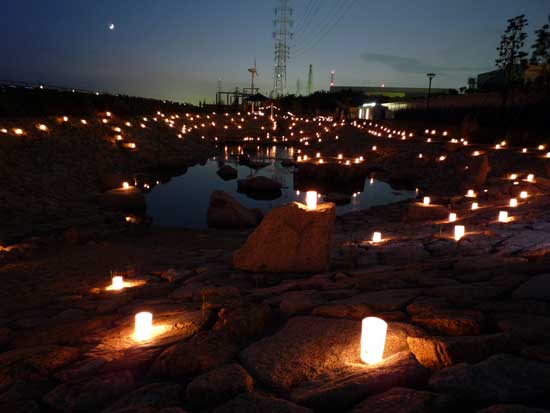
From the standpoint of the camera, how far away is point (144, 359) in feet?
10.2

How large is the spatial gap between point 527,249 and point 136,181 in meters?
15.2

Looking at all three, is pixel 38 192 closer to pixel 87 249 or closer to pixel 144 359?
pixel 87 249

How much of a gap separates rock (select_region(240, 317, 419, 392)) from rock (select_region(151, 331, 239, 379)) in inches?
5.9

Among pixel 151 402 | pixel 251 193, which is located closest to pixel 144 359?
pixel 151 402

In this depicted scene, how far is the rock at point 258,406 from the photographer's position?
2.21 metres

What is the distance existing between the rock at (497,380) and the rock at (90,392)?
1914mm

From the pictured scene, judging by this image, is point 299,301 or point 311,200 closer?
point 299,301

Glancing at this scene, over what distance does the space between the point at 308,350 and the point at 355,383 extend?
53cm

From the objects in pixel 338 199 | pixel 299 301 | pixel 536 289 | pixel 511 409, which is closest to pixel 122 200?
pixel 338 199

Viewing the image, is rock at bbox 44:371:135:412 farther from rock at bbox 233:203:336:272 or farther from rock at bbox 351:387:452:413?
rock at bbox 233:203:336:272

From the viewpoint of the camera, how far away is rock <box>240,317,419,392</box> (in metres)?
2.63

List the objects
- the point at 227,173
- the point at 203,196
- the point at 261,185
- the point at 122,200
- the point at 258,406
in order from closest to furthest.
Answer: the point at 258,406 → the point at 122,200 → the point at 203,196 → the point at 261,185 → the point at 227,173

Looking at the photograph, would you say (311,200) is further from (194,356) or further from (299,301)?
(194,356)

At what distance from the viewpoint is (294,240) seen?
543 centimetres
